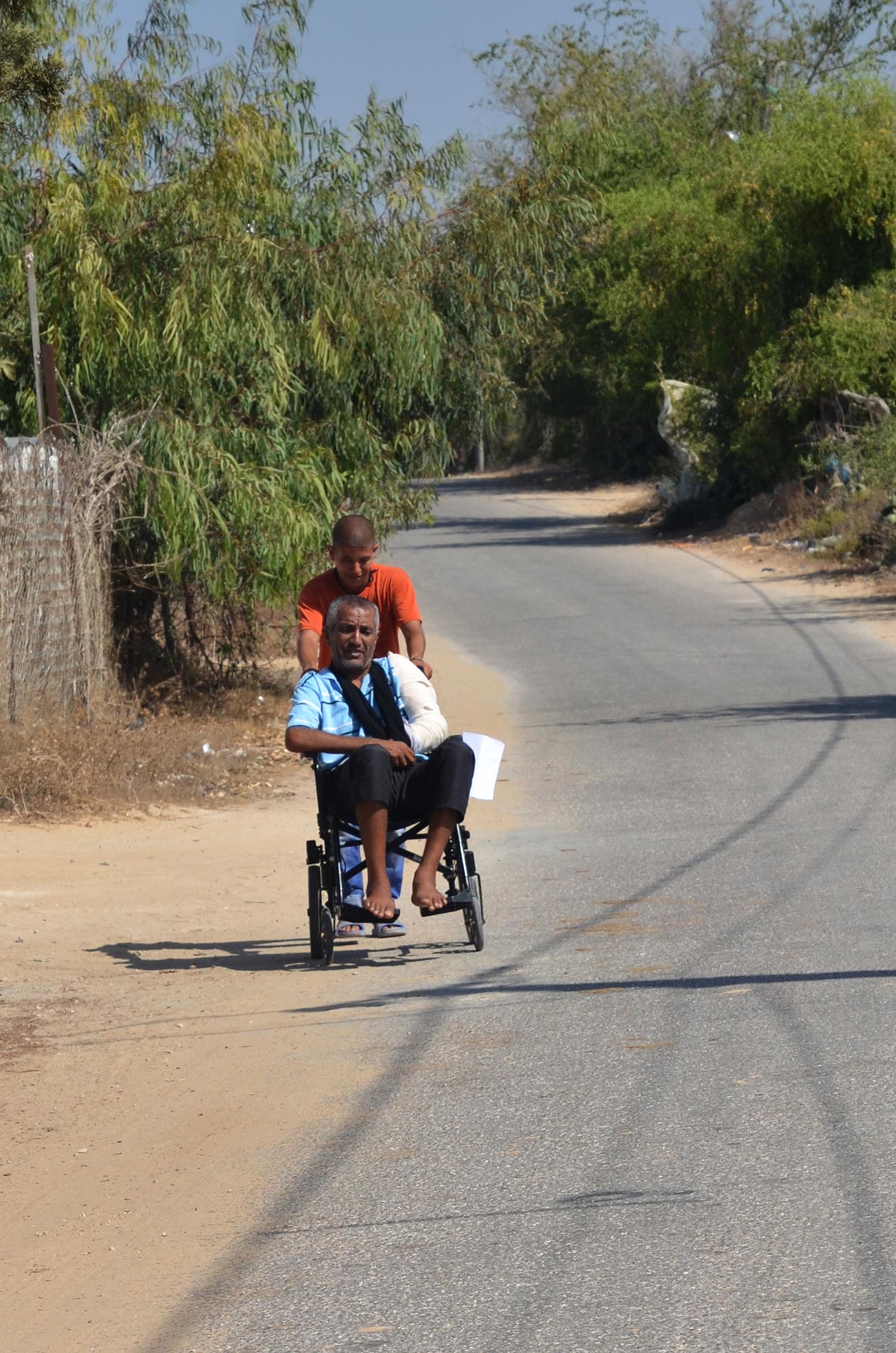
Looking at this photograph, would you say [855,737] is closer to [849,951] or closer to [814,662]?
[814,662]

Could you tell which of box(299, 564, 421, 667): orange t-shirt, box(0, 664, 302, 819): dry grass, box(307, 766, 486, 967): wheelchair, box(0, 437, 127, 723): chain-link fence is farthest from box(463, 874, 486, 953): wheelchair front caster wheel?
box(0, 437, 127, 723): chain-link fence

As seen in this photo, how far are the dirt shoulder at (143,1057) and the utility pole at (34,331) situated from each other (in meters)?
3.41

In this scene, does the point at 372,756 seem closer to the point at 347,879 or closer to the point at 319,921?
the point at 347,879

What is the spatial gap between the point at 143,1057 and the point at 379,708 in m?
1.81

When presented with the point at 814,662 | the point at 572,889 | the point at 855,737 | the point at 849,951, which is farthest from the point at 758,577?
the point at 849,951

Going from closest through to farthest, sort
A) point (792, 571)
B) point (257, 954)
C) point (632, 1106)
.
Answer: point (632, 1106) < point (257, 954) < point (792, 571)

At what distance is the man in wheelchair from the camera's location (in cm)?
693

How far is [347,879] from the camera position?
7086mm

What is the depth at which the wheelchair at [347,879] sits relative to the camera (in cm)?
702

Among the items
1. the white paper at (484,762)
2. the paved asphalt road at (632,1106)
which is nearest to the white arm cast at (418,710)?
the white paper at (484,762)

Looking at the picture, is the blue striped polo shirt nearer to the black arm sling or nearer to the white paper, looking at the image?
the black arm sling

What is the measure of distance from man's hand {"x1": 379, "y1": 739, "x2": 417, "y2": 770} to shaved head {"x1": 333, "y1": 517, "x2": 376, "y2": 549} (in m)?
0.94

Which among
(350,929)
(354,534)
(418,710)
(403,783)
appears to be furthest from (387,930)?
(354,534)

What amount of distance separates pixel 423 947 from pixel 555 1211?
3.41 meters
